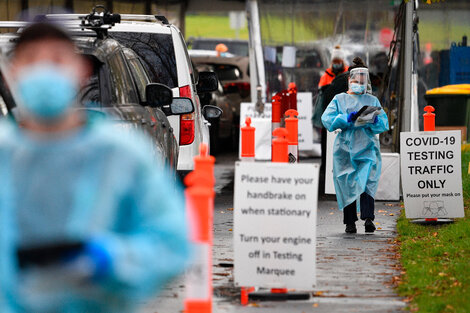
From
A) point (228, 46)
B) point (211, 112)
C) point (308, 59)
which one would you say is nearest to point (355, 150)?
point (211, 112)

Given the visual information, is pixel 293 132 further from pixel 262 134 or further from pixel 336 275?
pixel 262 134

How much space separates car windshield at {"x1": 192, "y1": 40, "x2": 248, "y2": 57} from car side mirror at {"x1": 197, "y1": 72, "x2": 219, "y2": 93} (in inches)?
705

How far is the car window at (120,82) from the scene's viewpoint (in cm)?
779

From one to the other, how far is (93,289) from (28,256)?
189 millimetres

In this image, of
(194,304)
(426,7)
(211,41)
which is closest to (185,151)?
(194,304)

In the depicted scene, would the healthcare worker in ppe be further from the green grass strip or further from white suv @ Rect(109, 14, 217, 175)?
white suv @ Rect(109, 14, 217, 175)

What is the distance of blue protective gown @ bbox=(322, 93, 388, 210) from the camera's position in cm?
1118

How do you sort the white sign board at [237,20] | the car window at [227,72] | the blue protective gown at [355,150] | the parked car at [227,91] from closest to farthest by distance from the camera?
the blue protective gown at [355,150] < the parked car at [227,91] < the car window at [227,72] < the white sign board at [237,20]

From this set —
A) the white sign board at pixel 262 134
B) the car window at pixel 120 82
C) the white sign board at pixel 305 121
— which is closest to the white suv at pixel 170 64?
the car window at pixel 120 82

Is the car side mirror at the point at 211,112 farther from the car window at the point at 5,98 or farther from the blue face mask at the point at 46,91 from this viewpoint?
the blue face mask at the point at 46,91

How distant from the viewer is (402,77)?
14711 millimetres

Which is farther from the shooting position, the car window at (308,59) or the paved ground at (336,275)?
→ the car window at (308,59)

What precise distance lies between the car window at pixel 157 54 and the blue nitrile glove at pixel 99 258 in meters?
9.24

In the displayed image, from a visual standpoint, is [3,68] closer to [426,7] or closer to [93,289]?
[93,289]
